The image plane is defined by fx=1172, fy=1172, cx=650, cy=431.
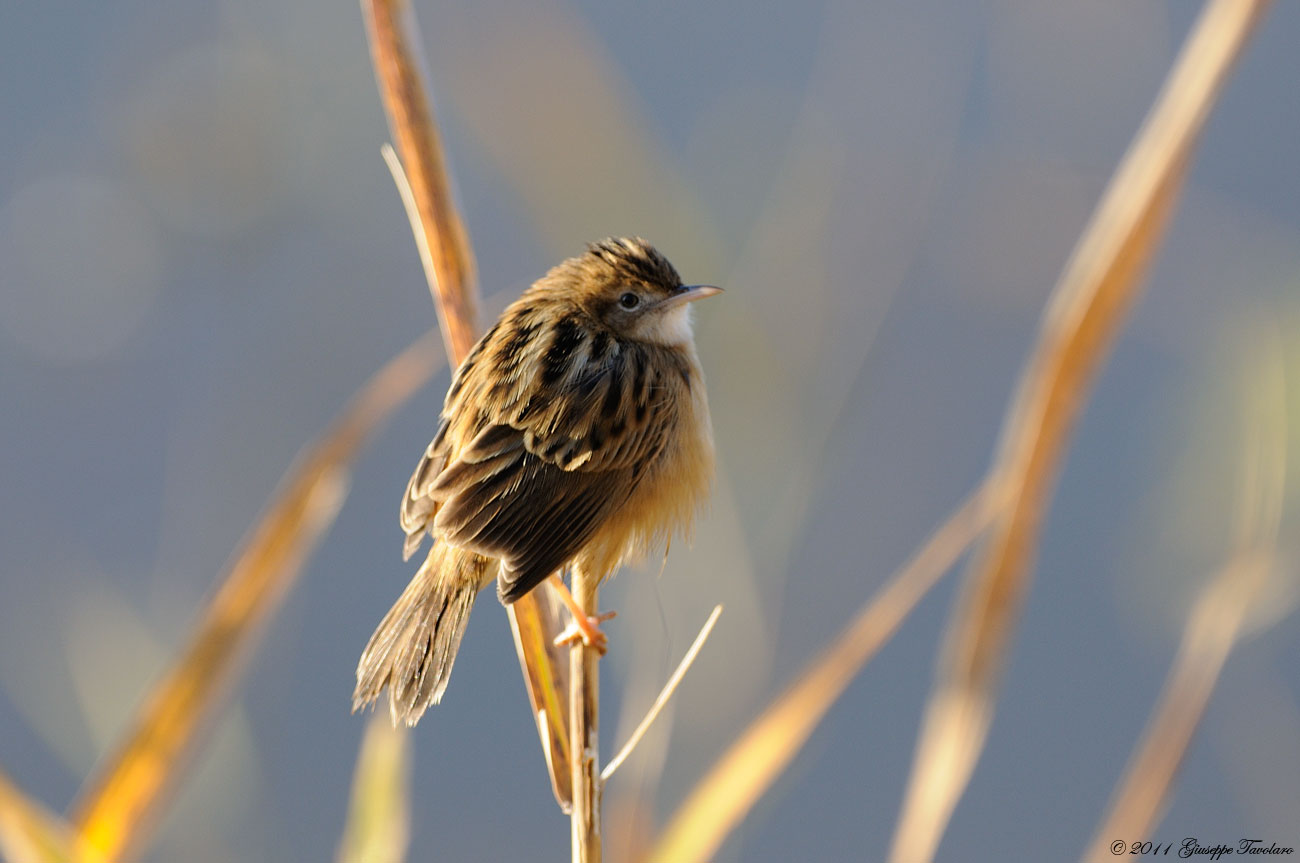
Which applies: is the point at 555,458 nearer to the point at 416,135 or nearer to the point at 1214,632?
the point at 416,135

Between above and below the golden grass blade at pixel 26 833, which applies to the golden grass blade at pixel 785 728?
above

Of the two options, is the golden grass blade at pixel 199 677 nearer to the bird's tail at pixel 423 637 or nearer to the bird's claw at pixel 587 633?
the bird's tail at pixel 423 637

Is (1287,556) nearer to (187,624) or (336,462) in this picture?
(336,462)

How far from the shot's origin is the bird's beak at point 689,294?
2307 millimetres

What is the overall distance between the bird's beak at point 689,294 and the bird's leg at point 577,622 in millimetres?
643

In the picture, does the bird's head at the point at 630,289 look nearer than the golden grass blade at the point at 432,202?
No

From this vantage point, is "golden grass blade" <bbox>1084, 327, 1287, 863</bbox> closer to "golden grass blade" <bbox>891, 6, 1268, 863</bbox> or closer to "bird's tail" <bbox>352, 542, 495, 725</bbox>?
"golden grass blade" <bbox>891, 6, 1268, 863</bbox>

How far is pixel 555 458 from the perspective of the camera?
2.11m

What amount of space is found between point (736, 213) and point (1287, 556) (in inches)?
61.3

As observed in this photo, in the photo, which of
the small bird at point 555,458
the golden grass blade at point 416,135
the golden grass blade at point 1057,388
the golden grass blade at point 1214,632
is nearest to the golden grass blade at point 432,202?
the golden grass blade at point 416,135

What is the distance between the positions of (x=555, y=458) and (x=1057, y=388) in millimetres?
867

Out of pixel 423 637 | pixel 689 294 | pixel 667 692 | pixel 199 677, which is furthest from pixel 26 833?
pixel 689 294

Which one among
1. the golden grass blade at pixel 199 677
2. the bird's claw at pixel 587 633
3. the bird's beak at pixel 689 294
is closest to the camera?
the golden grass blade at pixel 199 677

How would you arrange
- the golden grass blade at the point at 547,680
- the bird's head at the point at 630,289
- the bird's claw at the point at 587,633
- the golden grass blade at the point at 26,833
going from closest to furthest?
the golden grass blade at the point at 26,833, the golden grass blade at the point at 547,680, the bird's claw at the point at 587,633, the bird's head at the point at 630,289
